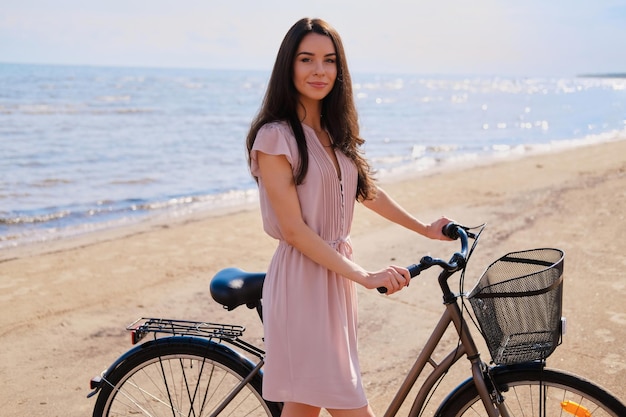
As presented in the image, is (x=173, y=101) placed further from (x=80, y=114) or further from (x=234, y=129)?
(x=234, y=129)

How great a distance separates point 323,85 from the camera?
2463mm

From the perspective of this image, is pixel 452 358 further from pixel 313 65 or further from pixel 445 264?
pixel 313 65

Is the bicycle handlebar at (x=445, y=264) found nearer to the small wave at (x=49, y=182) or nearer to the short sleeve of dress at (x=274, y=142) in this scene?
the short sleeve of dress at (x=274, y=142)

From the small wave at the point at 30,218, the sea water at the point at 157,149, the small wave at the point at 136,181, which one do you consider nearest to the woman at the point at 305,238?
the sea water at the point at 157,149

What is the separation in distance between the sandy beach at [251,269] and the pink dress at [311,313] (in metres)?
1.74

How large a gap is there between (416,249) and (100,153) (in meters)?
11.9

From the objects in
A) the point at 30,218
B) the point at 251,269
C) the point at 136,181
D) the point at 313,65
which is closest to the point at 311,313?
the point at 313,65

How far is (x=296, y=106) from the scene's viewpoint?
246cm

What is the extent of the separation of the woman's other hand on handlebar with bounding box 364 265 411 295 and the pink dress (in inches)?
8.1

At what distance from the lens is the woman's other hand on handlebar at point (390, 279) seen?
226 cm

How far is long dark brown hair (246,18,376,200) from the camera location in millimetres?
2422

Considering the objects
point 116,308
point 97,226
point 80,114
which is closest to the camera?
point 116,308

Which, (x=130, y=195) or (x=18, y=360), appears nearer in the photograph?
(x=18, y=360)

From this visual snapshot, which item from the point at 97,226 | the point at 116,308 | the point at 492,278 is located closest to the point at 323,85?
the point at 492,278
